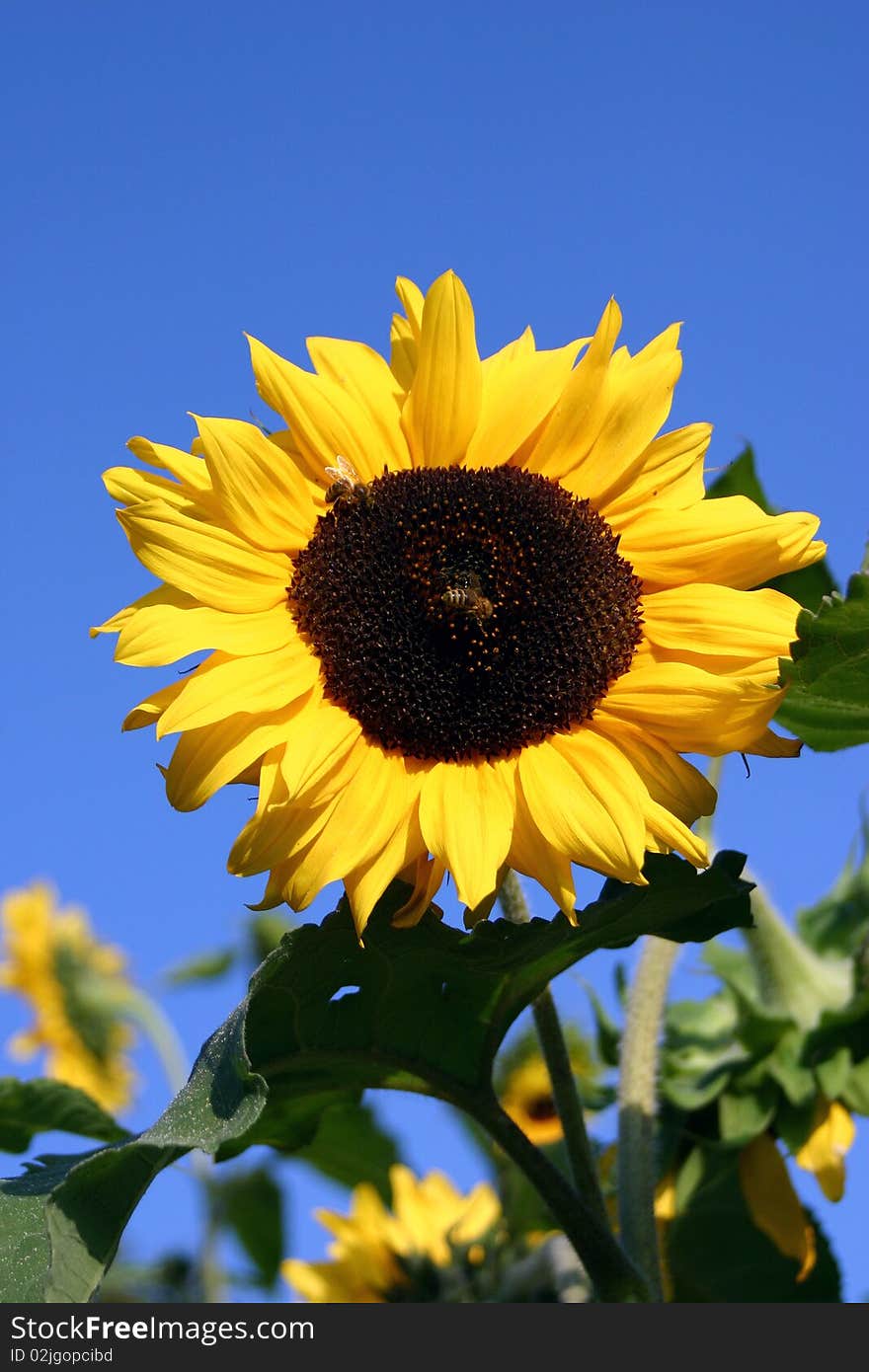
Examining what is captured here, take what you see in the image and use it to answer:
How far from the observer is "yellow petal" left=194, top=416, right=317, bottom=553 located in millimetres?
2150

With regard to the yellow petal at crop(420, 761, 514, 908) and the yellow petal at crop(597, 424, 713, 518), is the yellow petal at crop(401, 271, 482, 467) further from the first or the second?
the yellow petal at crop(420, 761, 514, 908)

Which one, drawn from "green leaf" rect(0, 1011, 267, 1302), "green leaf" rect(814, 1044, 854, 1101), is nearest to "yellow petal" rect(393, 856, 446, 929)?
"green leaf" rect(0, 1011, 267, 1302)

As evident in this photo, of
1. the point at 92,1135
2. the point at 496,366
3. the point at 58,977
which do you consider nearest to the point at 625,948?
the point at 496,366

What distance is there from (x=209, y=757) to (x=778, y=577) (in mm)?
1432

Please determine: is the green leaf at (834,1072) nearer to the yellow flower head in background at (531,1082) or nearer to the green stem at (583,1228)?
the green stem at (583,1228)

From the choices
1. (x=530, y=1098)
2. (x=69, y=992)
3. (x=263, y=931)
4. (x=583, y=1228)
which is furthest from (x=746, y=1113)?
(x=69, y=992)

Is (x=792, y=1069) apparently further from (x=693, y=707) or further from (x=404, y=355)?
(x=404, y=355)

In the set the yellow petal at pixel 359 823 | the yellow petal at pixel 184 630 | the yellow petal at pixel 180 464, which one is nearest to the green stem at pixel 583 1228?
the yellow petal at pixel 359 823

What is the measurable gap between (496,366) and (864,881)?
1527 millimetres

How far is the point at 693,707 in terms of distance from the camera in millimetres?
2064

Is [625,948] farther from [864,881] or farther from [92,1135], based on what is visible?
[864,881]

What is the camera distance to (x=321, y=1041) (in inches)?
87.6

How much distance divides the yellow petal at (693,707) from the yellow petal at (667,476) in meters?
0.26

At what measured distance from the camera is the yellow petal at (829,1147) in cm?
293
